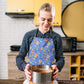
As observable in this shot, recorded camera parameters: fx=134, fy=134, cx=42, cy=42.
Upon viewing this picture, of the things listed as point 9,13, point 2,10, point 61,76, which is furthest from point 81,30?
point 2,10

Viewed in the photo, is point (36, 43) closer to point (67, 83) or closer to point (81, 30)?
point (67, 83)

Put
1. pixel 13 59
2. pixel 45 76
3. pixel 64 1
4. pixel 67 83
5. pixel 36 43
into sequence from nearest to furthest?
pixel 45 76 → pixel 67 83 → pixel 36 43 → pixel 13 59 → pixel 64 1

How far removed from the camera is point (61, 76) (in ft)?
9.15

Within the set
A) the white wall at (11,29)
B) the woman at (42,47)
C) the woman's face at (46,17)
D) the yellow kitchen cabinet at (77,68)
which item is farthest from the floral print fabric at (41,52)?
the white wall at (11,29)

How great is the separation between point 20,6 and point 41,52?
72.5 inches

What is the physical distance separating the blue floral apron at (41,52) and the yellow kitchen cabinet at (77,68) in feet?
5.49

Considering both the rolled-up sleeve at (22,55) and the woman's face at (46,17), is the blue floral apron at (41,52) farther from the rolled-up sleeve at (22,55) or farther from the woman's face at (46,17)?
the woman's face at (46,17)

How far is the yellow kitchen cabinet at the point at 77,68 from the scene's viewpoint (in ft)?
9.12

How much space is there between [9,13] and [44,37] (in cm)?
171

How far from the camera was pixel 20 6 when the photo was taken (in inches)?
109

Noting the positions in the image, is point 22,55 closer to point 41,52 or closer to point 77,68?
point 41,52

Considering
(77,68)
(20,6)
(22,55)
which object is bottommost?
(77,68)

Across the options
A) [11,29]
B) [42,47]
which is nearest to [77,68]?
[11,29]

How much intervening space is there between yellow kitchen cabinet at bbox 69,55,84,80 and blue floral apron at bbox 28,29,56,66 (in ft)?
5.49
